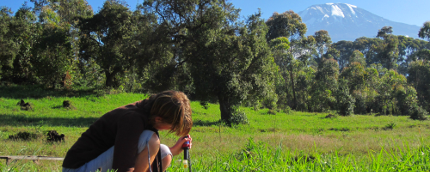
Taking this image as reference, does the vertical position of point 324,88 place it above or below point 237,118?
above

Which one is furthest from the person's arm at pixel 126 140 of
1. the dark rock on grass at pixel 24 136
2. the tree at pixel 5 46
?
the tree at pixel 5 46

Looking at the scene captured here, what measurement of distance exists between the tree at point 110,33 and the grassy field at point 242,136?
10.5ft

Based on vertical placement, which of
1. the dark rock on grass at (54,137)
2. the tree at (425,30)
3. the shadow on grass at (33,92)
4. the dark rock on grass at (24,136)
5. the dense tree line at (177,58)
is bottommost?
the dark rock on grass at (24,136)

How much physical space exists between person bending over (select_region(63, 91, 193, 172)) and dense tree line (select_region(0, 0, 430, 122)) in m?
12.5

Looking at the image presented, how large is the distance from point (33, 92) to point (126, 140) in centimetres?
2260

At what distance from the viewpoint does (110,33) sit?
793 inches

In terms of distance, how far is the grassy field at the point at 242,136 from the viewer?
3.39 meters

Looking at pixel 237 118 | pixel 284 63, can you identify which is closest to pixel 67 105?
pixel 237 118

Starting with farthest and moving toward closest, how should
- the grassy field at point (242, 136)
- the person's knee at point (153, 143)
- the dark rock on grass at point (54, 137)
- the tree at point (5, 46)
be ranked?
the tree at point (5, 46)
the dark rock on grass at point (54, 137)
the grassy field at point (242, 136)
the person's knee at point (153, 143)

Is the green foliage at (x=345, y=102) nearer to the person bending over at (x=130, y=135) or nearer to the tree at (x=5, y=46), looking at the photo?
the person bending over at (x=130, y=135)

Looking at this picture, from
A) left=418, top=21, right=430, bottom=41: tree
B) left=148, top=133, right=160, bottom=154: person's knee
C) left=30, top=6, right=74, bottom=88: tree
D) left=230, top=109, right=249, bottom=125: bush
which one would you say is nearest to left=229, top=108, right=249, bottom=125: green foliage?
left=230, top=109, right=249, bottom=125: bush

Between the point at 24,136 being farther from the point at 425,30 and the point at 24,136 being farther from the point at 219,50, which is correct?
the point at 425,30

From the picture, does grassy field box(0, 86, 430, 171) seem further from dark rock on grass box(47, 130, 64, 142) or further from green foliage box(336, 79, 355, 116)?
green foliage box(336, 79, 355, 116)

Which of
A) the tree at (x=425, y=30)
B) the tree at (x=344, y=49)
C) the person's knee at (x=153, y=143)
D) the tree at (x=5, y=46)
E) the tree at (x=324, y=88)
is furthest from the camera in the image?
the tree at (x=344, y=49)
